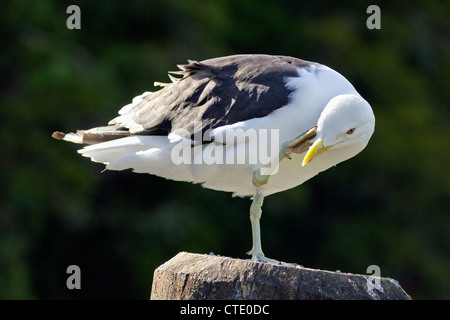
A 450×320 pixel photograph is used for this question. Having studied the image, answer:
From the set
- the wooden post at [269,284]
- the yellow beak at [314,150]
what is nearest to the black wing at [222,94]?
the yellow beak at [314,150]

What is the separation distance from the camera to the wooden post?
11.3ft

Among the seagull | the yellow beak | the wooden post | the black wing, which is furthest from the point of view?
the black wing

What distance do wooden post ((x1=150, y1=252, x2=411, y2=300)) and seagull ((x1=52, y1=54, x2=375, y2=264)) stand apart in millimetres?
963

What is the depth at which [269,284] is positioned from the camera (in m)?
3.46

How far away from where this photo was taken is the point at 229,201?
11.8 m

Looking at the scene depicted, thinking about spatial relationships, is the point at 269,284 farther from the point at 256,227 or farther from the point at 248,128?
the point at 256,227

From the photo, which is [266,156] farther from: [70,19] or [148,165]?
[70,19]

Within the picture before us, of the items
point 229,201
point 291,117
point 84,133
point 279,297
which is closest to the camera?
point 279,297

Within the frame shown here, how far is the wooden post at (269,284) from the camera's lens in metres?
3.45

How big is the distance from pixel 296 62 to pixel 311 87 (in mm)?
344

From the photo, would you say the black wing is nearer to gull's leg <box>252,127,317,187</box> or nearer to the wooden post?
gull's leg <box>252,127,317,187</box>

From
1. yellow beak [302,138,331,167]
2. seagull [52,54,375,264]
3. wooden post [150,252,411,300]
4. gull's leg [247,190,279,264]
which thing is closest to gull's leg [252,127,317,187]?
seagull [52,54,375,264]

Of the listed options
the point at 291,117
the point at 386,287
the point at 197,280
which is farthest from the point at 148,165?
the point at 386,287

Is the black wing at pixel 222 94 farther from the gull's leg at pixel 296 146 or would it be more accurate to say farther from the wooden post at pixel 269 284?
the wooden post at pixel 269 284
